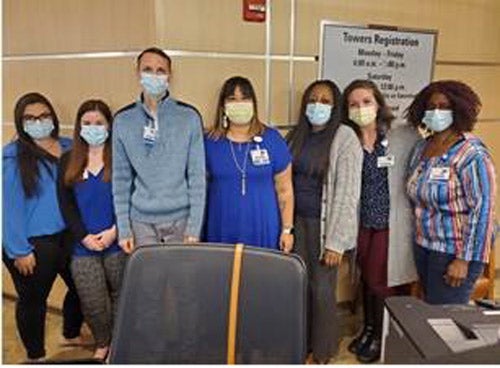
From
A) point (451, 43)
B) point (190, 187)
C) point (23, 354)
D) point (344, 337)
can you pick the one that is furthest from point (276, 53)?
point (23, 354)

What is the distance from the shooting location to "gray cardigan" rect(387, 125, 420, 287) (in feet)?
9.14

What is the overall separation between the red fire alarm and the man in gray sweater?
62 cm

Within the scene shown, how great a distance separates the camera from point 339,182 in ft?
8.82

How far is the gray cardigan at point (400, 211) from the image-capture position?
2.79 meters

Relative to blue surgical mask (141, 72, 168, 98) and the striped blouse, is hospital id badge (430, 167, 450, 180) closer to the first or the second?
the striped blouse

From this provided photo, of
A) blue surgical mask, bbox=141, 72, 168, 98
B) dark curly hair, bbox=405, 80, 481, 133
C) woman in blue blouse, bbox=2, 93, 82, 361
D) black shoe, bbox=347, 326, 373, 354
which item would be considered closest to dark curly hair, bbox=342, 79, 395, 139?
dark curly hair, bbox=405, 80, 481, 133

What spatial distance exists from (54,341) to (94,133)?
4.28 ft

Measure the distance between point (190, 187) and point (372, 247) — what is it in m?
1.08

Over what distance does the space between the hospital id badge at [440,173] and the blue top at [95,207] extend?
1.49 m

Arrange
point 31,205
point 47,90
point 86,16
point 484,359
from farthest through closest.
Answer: point 47,90
point 86,16
point 31,205
point 484,359

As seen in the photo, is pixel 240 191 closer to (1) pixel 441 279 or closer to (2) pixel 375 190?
(2) pixel 375 190

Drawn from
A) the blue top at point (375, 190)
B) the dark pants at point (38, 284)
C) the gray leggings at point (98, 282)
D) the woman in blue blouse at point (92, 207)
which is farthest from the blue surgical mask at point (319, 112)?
the dark pants at point (38, 284)

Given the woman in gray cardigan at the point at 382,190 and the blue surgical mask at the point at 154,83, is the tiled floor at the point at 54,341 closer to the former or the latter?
the woman in gray cardigan at the point at 382,190

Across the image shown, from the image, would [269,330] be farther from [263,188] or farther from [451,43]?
[451,43]
